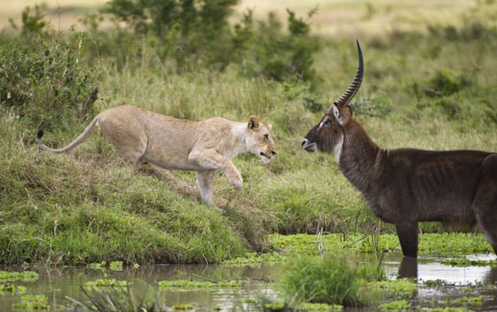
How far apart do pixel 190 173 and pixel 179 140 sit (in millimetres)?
1596

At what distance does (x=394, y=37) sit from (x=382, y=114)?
89.1ft

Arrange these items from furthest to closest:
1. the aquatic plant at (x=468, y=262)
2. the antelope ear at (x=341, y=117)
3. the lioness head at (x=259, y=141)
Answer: the lioness head at (x=259, y=141)
the antelope ear at (x=341, y=117)
the aquatic plant at (x=468, y=262)

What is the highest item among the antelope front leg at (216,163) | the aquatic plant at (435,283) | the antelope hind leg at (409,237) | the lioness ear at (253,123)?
the lioness ear at (253,123)

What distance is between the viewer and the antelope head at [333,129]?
10.2m

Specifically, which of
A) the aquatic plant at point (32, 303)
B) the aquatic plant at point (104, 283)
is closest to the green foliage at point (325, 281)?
the aquatic plant at point (104, 283)

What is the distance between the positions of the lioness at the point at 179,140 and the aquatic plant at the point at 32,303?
404 cm

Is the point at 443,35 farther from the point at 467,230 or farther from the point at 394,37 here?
the point at 467,230

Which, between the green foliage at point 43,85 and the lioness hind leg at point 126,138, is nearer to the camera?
the lioness hind leg at point 126,138

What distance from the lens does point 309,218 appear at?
12.2 metres

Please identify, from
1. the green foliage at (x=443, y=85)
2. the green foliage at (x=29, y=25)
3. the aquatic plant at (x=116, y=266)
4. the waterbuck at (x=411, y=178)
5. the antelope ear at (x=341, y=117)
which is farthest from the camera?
the green foliage at (x=443, y=85)

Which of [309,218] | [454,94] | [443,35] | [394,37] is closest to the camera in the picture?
[309,218]

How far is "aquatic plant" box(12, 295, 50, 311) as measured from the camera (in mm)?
7388

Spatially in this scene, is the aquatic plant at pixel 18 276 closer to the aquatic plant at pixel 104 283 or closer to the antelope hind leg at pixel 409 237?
the aquatic plant at pixel 104 283

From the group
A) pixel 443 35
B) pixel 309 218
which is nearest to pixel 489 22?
pixel 443 35
